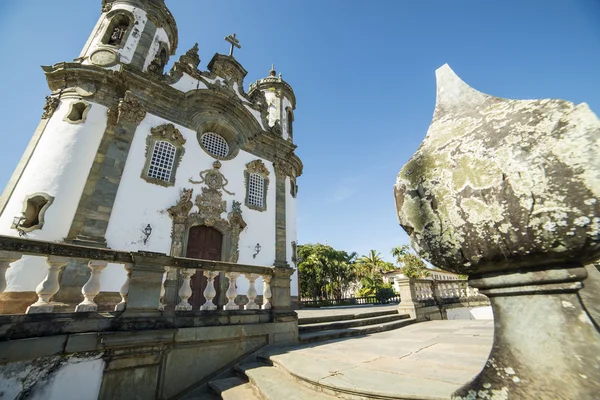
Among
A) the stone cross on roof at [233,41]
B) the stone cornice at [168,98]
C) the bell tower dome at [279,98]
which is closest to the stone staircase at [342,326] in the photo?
the stone cornice at [168,98]

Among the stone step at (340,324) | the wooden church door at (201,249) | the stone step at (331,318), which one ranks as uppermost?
the wooden church door at (201,249)

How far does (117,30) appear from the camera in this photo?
12.8m

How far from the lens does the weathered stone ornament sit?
0.99m

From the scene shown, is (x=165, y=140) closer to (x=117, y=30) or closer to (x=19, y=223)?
(x=19, y=223)

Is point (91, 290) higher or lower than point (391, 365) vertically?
higher

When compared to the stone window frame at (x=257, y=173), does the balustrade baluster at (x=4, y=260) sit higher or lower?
lower

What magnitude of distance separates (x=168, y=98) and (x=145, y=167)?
3.67 metres

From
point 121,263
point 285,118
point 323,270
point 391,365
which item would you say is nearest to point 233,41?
point 285,118

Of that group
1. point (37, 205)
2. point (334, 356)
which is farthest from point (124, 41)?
point (334, 356)

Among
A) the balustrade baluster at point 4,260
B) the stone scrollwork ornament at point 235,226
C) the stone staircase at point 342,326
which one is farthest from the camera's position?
the stone scrollwork ornament at point 235,226

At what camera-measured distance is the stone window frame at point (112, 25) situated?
12.0m

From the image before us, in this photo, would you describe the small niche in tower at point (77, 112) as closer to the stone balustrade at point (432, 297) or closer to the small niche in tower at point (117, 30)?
the small niche in tower at point (117, 30)

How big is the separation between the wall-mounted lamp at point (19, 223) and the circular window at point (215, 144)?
6.49m

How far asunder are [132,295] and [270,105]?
54.2 ft
